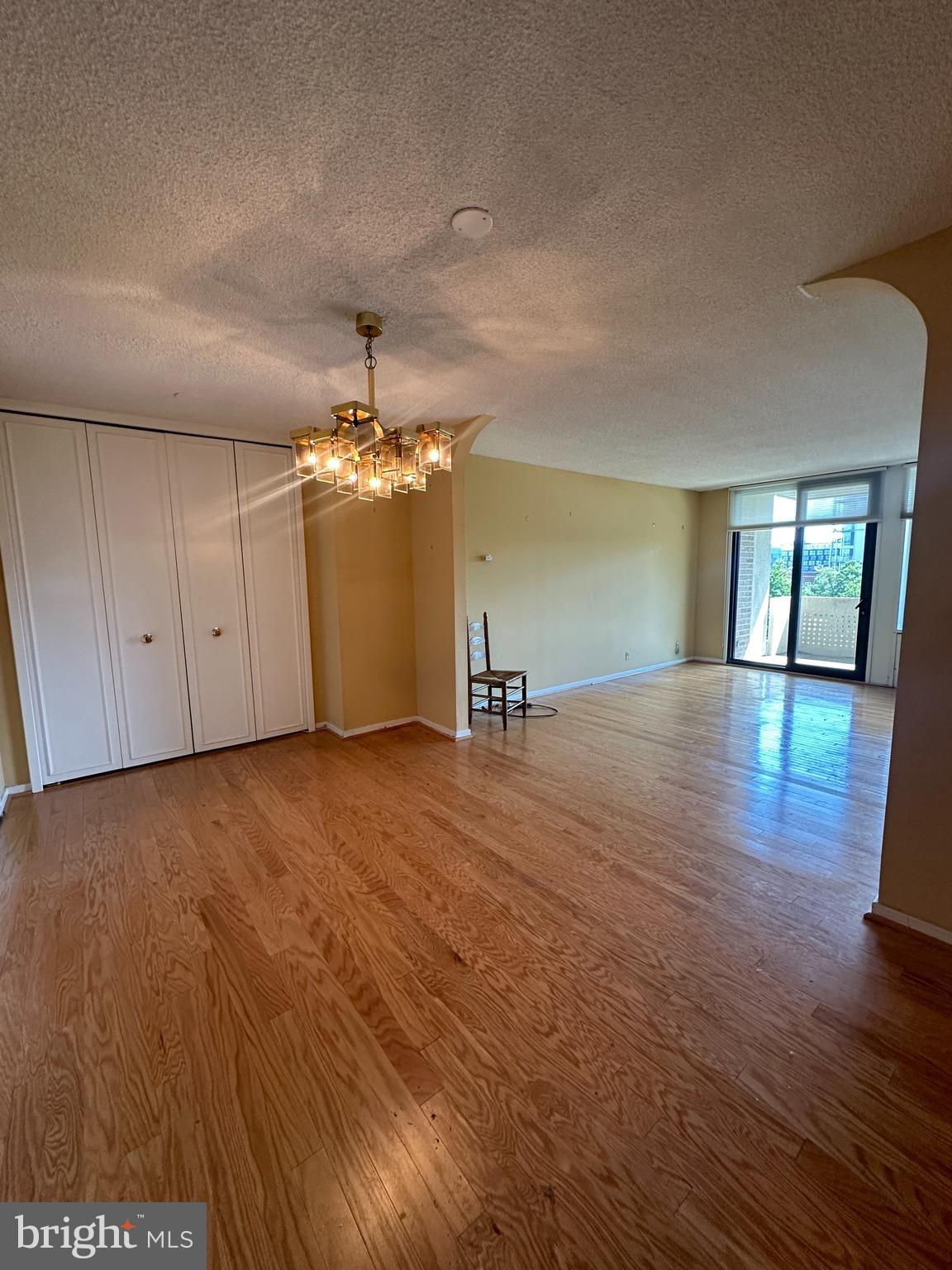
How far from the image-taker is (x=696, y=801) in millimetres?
2965

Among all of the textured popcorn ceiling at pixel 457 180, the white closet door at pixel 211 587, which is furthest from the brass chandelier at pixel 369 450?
the white closet door at pixel 211 587

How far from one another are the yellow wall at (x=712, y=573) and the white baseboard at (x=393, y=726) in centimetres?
486

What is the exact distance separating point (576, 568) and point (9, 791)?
17.8 ft

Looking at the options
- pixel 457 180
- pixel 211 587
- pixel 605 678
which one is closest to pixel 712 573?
pixel 605 678

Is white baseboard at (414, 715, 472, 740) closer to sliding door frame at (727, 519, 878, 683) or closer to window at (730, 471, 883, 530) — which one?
sliding door frame at (727, 519, 878, 683)

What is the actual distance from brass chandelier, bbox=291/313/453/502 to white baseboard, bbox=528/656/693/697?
3.58 m

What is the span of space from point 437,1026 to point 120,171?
2.70 metres

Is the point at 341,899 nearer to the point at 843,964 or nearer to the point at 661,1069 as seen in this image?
the point at 661,1069

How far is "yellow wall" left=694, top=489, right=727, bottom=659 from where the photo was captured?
712 cm

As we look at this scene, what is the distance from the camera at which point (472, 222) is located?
1.57 meters

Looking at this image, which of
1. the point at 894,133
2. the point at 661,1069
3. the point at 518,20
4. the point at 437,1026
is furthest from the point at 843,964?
the point at 518,20

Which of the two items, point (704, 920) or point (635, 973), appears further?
point (704, 920)

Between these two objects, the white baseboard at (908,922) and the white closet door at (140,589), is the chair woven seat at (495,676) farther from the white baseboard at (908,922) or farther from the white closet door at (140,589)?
the white baseboard at (908,922)

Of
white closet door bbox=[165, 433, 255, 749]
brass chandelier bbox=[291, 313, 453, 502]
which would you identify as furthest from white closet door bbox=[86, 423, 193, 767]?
brass chandelier bbox=[291, 313, 453, 502]
